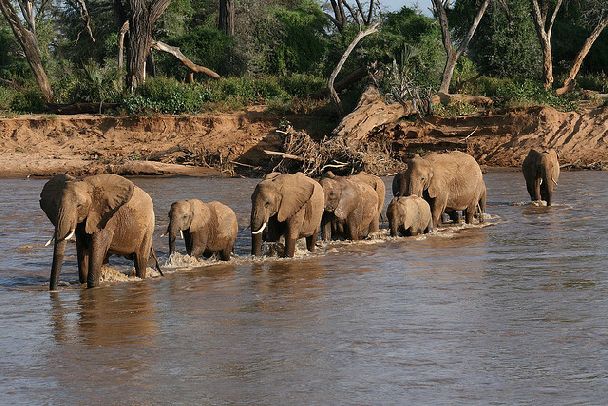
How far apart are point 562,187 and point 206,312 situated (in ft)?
54.1

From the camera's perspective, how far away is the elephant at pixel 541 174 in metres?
22.0

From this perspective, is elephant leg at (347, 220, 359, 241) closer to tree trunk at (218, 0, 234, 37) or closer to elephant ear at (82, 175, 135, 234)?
elephant ear at (82, 175, 135, 234)

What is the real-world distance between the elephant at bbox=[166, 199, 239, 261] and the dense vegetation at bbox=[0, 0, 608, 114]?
19.1 m

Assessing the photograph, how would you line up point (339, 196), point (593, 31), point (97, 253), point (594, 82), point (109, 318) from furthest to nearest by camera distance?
1. point (593, 31)
2. point (594, 82)
3. point (339, 196)
4. point (97, 253)
5. point (109, 318)

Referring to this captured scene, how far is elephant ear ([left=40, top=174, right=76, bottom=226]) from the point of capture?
11914 millimetres

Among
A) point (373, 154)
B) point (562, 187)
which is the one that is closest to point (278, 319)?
point (562, 187)

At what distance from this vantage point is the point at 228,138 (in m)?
33.9

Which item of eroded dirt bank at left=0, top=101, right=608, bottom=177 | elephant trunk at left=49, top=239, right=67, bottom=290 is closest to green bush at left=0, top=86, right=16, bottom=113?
eroded dirt bank at left=0, top=101, right=608, bottom=177

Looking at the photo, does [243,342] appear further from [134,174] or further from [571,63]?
[571,63]

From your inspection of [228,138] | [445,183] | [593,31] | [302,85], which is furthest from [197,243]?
[593,31]

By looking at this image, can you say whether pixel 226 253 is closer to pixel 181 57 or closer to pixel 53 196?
pixel 53 196

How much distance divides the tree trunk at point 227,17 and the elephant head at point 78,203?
31.1 meters

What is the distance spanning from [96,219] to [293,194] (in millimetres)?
3365

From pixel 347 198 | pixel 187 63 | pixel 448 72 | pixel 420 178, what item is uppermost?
pixel 187 63
